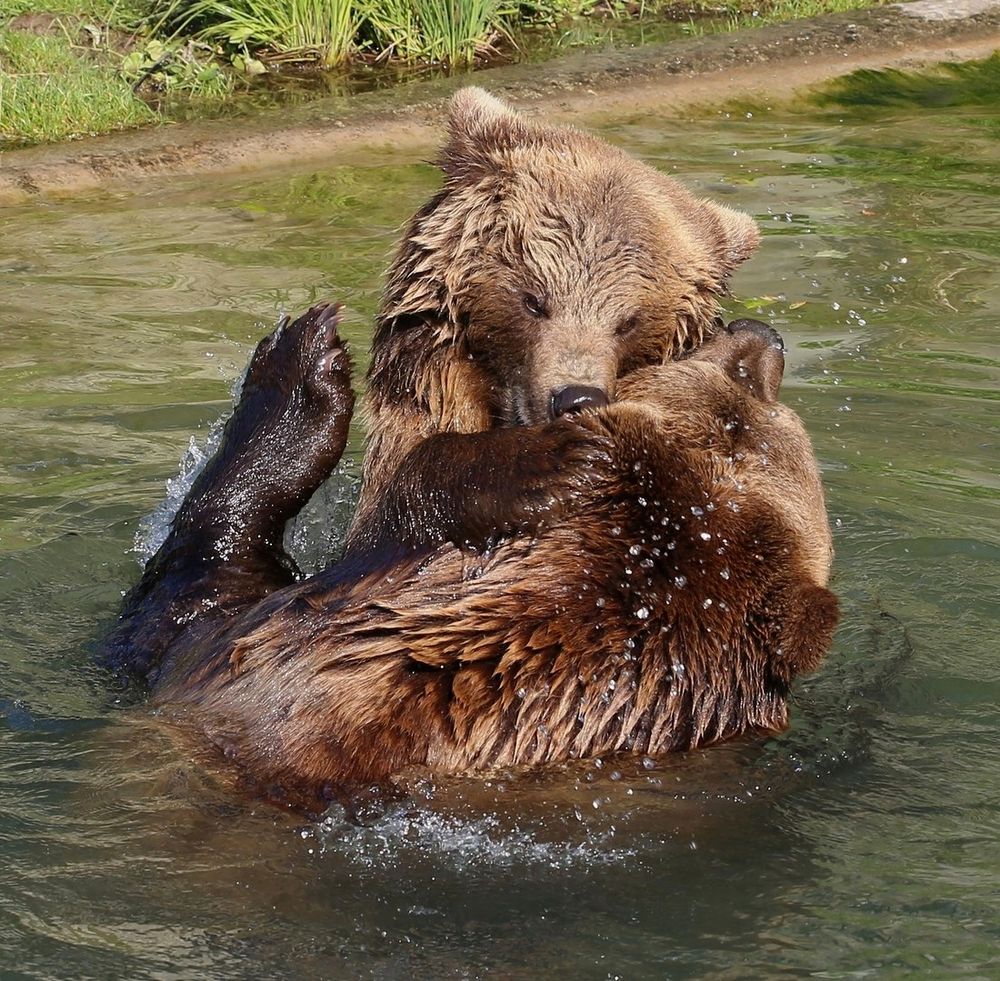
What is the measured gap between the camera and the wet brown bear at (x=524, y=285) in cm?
502

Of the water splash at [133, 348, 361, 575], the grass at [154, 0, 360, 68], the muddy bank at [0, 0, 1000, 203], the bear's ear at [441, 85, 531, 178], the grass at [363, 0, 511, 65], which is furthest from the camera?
the grass at [363, 0, 511, 65]

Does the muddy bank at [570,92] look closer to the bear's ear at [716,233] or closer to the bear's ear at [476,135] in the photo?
the bear's ear at [476,135]

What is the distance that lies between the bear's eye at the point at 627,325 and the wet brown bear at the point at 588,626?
0.61 m

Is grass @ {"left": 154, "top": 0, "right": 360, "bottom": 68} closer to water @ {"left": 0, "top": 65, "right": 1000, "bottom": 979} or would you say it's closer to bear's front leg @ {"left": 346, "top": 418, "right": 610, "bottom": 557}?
water @ {"left": 0, "top": 65, "right": 1000, "bottom": 979}

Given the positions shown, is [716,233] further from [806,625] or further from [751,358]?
[806,625]

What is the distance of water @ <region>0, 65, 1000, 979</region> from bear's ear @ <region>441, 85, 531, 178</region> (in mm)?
1596

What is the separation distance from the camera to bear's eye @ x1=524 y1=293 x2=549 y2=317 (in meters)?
5.09

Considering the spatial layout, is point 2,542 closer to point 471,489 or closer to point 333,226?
point 471,489

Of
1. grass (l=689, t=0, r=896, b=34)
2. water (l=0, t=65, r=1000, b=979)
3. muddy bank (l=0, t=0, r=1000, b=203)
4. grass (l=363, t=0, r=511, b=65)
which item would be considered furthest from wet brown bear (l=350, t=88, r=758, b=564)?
grass (l=689, t=0, r=896, b=34)

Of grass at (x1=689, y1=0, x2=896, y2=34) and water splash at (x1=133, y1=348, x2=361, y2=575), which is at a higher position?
grass at (x1=689, y1=0, x2=896, y2=34)

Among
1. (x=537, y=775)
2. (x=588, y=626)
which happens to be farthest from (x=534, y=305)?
(x=537, y=775)

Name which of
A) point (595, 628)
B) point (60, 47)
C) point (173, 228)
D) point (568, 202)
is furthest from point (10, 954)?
point (60, 47)

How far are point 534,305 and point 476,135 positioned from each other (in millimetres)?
674

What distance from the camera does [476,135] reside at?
5387 millimetres
